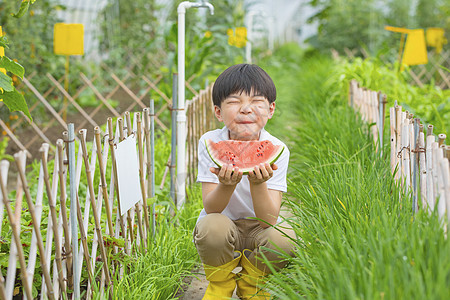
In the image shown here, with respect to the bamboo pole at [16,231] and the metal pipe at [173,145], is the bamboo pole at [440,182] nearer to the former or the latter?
the bamboo pole at [16,231]

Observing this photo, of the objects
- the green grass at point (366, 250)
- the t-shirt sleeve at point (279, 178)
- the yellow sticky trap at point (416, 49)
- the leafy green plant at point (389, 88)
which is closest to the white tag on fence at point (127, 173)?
the t-shirt sleeve at point (279, 178)

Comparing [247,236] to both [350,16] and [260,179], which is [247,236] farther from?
[350,16]

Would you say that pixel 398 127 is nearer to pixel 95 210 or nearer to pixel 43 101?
pixel 95 210

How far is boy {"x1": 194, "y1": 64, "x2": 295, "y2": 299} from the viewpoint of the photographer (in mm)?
2244

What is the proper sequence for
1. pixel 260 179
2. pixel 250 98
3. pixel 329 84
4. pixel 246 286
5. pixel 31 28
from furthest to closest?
pixel 329 84
pixel 31 28
pixel 246 286
pixel 250 98
pixel 260 179

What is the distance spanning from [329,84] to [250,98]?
15.1ft

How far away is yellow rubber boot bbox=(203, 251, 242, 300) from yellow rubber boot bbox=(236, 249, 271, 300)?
A: 0.05 meters

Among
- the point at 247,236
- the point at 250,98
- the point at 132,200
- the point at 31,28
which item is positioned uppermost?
the point at 31,28

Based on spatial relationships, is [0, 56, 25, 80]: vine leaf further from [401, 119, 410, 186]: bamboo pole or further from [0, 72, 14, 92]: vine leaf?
[401, 119, 410, 186]: bamboo pole

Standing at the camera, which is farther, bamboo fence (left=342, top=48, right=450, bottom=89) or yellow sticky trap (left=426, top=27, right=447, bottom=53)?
bamboo fence (left=342, top=48, right=450, bottom=89)

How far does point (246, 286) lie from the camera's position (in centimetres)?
243

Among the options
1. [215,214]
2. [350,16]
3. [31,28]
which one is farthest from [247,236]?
[350,16]

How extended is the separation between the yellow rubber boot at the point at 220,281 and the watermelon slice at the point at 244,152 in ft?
1.73

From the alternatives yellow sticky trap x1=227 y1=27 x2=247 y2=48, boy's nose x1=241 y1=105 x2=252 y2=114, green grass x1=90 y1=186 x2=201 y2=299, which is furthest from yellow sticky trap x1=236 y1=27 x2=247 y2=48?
boy's nose x1=241 y1=105 x2=252 y2=114
